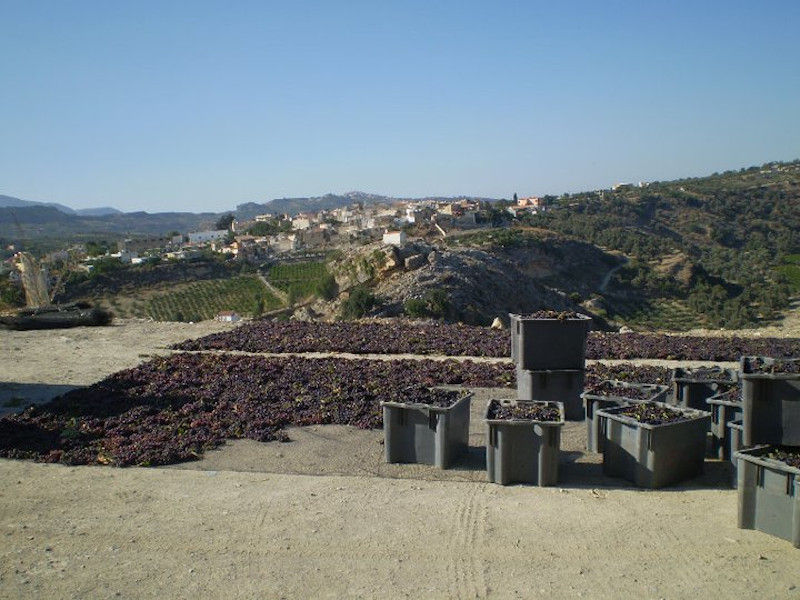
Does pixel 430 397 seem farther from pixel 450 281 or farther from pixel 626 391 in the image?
pixel 450 281

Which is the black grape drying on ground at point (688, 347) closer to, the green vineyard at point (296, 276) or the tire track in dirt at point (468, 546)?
the tire track in dirt at point (468, 546)

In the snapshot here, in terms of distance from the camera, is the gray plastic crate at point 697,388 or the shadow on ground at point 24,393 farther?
the shadow on ground at point 24,393

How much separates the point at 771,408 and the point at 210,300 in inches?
2155

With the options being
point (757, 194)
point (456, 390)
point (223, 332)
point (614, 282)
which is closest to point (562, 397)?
point (456, 390)

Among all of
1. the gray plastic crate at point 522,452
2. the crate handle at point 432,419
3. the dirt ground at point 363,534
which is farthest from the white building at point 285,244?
the gray plastic crate at point 522,452

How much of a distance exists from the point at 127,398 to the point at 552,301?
31.8 m

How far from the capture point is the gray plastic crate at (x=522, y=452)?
7.03 metres

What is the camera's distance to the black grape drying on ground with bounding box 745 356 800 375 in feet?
19.7

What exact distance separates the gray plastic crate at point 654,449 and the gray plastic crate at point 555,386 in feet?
6.67

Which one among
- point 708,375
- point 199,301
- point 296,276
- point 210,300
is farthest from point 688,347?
point 296,276

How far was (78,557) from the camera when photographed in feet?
18.7

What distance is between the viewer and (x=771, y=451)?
19.4 ft

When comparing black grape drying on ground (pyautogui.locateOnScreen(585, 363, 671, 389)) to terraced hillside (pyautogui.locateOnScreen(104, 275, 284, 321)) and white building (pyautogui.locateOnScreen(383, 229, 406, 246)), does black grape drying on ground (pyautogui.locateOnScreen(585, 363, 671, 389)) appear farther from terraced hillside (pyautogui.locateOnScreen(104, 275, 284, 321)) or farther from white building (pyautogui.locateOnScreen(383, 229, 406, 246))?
terraced hillside (pyautogui.locateOnScreen(104, 275, 284, 321))

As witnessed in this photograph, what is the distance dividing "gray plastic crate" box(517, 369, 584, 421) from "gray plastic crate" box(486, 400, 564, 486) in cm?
223
